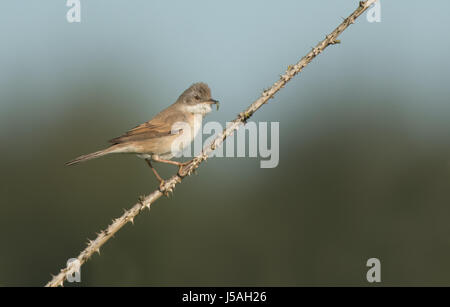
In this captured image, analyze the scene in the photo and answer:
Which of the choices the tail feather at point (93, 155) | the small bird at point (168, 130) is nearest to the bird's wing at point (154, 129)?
the small bird at point (168, 130)

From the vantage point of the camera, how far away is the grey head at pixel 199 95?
745 centimetres

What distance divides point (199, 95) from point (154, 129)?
0.92 metres

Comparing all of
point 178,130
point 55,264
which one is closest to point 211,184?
point 55,264

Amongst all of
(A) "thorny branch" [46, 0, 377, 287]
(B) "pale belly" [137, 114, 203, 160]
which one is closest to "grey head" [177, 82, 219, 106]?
(B) "pale belly" [137, 114, 203, 160]

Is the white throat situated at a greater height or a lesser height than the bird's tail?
greater

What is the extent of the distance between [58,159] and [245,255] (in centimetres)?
563

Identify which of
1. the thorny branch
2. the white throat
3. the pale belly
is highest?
the white throat

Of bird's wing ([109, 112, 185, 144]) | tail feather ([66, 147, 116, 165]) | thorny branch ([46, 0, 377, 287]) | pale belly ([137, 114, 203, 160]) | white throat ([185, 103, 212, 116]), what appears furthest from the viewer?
white throat ([185, 103, 212, 116])

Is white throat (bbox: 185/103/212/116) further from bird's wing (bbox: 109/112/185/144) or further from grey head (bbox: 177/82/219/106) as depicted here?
bird's wing (bbox: 109/112/185/144)

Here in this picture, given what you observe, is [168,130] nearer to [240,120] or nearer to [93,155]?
[93,155]

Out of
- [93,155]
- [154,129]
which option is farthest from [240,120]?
[154,129]

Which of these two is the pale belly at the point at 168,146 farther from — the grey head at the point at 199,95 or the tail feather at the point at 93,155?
the tail feather at the point at 93,155

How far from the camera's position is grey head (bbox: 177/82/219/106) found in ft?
24.5

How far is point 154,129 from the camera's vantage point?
700cm
